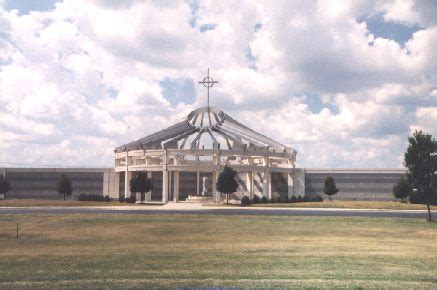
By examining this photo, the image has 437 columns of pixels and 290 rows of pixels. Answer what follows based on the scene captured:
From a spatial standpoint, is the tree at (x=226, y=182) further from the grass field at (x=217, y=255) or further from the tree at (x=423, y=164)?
the grass field at (x=217, y=255)

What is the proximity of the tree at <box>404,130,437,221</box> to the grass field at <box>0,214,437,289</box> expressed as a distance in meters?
8.50

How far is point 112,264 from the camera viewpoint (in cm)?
1490

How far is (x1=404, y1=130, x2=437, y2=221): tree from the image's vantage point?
3716 cm

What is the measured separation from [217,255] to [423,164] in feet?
86.0

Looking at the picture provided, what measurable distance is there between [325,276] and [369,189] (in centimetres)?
6364

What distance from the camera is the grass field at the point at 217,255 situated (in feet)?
41.4

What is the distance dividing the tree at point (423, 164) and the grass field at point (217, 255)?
8.50m

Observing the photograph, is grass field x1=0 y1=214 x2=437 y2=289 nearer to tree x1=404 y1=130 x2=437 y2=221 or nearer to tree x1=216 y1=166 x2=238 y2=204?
tree x1=404 y1=130 x2=437 y2=221

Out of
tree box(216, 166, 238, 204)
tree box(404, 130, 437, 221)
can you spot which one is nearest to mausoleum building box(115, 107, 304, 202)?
tree box(216, 166, 238, 204)

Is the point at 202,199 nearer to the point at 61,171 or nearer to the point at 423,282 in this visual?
the point at 61,171

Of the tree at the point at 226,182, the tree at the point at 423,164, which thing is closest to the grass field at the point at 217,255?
the tree at the point at 423,164

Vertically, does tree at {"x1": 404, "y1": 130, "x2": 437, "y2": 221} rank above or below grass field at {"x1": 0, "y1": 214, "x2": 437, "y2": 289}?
above

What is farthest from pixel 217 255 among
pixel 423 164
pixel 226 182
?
pixel 226 182

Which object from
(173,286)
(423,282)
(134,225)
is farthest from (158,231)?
(423,282)
